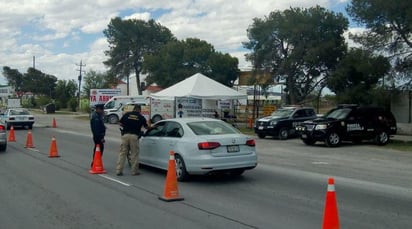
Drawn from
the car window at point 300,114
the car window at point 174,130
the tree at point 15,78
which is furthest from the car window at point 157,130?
the tree at point 15,78

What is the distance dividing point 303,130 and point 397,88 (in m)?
7.10

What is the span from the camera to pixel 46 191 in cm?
1019

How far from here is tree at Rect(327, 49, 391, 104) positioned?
25.8m

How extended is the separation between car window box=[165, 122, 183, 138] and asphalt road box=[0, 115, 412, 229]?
3.54 ft

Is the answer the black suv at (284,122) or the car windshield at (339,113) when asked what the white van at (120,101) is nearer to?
the black suv at (284,122)

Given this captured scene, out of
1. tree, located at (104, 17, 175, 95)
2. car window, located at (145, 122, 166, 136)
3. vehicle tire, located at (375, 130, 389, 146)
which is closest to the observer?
car window, located at (145, 122, 166, 136)

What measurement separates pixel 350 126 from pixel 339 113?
0.82 m

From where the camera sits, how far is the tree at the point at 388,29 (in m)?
24.2

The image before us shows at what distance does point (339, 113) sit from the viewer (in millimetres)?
22406

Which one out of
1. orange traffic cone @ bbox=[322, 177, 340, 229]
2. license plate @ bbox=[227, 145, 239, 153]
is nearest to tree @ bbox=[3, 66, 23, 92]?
license plate @ bbox=[227, 145, 239, 153]

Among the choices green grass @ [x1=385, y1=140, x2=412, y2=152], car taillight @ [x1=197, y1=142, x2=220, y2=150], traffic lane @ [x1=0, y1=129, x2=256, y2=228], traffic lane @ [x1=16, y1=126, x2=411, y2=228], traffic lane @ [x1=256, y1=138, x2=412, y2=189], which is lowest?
traffic lane @ [x1=0, y1=129, x2=256, y2=228]

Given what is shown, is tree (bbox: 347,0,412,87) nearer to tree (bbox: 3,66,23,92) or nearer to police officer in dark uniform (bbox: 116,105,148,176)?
police officer in dark uniform (bbox: 116,105,148,176)

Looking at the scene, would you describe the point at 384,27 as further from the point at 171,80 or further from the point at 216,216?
the point at 171,80

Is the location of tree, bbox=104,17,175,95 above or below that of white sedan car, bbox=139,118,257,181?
above
